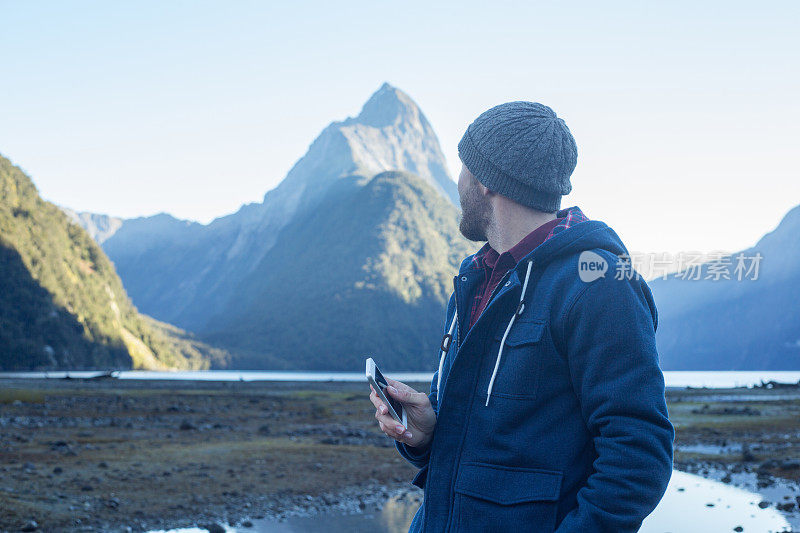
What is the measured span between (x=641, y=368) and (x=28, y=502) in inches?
513

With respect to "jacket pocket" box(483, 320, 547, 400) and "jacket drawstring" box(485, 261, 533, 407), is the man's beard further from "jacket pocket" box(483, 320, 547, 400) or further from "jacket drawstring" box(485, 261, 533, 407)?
"jacket pocket" box(483, 320, 547, 400)

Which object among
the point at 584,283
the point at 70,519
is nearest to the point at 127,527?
the point at 70,519

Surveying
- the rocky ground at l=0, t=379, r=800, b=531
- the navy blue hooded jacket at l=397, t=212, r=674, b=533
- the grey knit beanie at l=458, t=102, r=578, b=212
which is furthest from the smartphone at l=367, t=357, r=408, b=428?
the rocky ground at l=0, t=379, r=800, b=531

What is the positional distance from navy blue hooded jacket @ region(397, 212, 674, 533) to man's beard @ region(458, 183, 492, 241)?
1.25 feet

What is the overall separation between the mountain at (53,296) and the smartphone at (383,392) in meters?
125

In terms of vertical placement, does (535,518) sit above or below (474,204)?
below

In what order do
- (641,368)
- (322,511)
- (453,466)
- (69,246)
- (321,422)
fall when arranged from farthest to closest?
(69,246), (321,422), (322,511), (453,466), (641,368)

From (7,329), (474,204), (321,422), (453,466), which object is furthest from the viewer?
(7,329)

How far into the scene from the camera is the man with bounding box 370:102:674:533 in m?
2.03

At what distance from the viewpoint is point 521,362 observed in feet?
7.27

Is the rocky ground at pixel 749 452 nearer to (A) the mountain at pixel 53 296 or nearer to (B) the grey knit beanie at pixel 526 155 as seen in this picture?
(B) the grey knit beanie at pixel 526 155

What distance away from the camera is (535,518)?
212cm

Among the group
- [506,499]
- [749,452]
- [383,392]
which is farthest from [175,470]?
[749,452]

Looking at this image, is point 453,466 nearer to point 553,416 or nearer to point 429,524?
point 429,524
